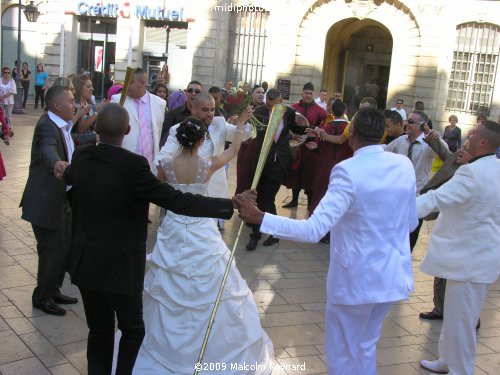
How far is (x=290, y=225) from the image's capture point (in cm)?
327

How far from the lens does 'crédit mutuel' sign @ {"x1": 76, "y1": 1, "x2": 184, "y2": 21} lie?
902 inches

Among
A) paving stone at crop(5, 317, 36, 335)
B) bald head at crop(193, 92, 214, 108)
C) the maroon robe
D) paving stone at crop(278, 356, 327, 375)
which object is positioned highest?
bald head at crop(193, 92, 214, 108)

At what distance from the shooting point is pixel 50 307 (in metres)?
5.12

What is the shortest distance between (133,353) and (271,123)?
1775mm

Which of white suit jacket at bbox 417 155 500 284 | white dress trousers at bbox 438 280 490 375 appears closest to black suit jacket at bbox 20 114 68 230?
white suit jacket at bbox 417 155 500 284

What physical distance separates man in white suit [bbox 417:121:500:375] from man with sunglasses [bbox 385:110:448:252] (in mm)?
2423

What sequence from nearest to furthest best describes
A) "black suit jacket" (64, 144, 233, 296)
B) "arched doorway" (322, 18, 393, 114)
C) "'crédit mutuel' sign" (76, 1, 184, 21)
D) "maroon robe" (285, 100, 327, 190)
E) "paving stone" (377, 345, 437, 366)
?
"black suit jacket" (64, 144, 233, 296) < "paving stone" (377, 345, 437, 366) < "maroon robe" (285, 100, 327, 190) < "arched doorway" (322, 18, 393, 114) < "'crédit mutuel' sign" (76, 1, 184, 21)

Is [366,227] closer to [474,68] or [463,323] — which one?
[463,323]

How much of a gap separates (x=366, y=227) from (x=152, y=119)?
444cm

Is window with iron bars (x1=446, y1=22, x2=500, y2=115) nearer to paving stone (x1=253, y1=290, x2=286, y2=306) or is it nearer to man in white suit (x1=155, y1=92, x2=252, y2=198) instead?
man in white suit (x1=155, y1=92, x2=252, y2=198)

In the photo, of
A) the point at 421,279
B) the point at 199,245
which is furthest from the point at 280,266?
the point at 199,245

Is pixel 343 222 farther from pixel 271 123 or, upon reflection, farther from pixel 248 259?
pixel 248 259

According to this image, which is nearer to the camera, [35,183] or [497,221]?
[497,221]

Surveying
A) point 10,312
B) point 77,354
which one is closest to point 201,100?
point 10,312
